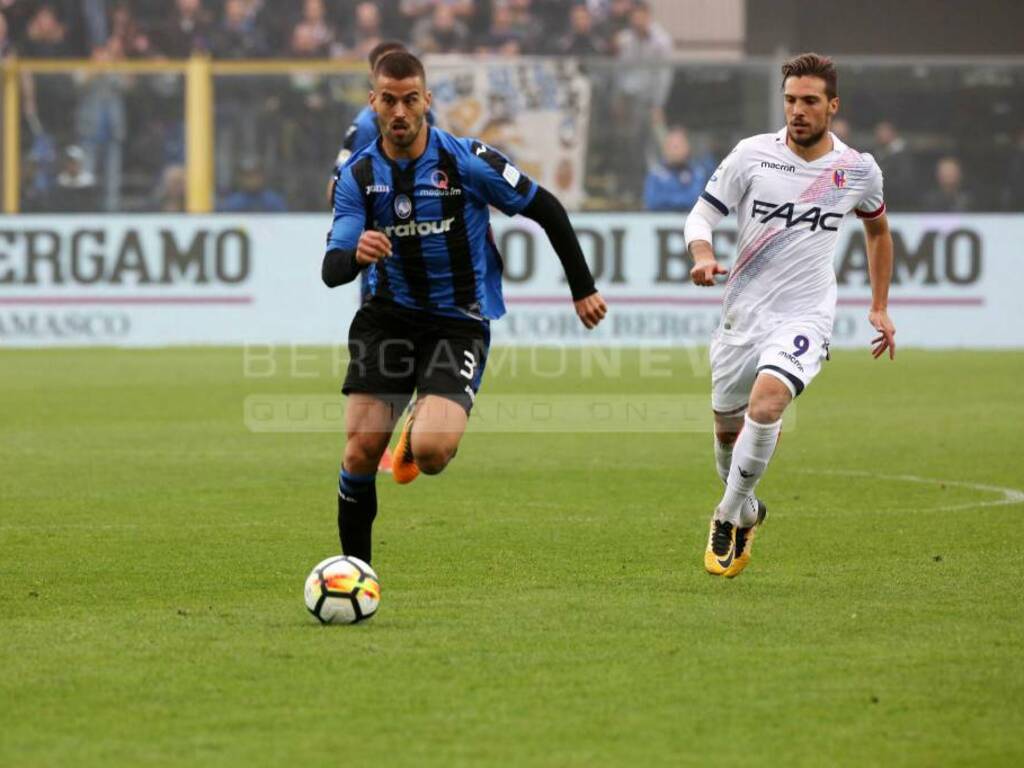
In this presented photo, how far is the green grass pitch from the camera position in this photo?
500cm

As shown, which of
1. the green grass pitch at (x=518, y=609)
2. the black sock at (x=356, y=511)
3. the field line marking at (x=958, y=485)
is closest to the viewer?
the green grass pitch at (x=518, y=609)

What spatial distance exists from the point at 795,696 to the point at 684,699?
0.33 m

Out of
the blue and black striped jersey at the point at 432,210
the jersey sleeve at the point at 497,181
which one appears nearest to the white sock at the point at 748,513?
the blue and black striped jersey at the point at 432,210

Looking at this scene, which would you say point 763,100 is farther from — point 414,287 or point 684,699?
point 684,699

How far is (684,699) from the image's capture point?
17.7ft

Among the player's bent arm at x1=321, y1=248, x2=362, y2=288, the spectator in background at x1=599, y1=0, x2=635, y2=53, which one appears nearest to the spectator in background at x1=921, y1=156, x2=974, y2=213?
the spectator in background at x1=599, y1=0, x2=635, y2=53

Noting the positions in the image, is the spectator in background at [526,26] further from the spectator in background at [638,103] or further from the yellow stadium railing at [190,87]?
the yellow stadium railing at [190,87]

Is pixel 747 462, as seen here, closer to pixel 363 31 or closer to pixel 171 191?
pixel 171 191

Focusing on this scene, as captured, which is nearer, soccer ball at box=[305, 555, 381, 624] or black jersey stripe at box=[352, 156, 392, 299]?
soccer ball at box=[305, 555, 381, 624]

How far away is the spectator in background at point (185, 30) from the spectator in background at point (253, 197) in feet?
11.6

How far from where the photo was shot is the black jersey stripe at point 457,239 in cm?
726

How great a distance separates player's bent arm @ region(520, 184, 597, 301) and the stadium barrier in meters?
13.3

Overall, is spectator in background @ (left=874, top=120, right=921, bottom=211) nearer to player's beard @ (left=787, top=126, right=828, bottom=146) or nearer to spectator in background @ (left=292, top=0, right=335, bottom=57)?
spectator in background @ (left=292, top=0, right=335, bottom=57)

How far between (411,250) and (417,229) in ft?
0.31
